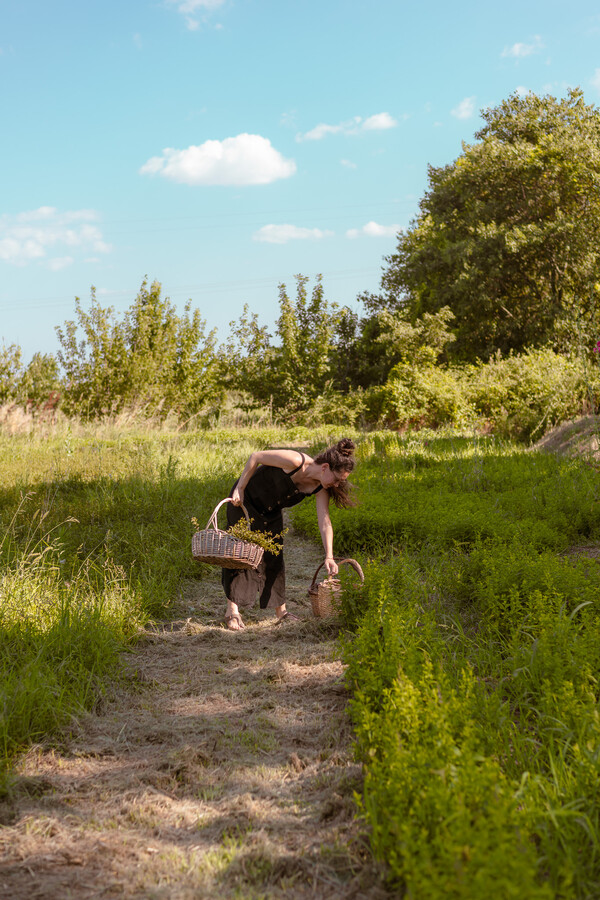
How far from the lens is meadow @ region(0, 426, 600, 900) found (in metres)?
2.11

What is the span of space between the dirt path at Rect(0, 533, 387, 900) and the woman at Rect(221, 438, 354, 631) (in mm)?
814

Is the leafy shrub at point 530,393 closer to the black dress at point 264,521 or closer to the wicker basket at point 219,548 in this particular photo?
the black dress at point 264,521

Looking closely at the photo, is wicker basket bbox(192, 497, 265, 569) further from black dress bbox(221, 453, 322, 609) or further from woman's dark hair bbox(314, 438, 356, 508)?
woman's dark hair bbox(314, 438, 356, 508)

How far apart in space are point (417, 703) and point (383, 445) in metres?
10.0

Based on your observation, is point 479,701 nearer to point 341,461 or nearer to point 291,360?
point 341,461

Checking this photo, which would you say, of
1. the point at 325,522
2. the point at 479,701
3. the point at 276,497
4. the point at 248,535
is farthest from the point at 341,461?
the point at 479,701

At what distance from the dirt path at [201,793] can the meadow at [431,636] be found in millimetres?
170

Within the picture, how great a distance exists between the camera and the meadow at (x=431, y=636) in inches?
83.1

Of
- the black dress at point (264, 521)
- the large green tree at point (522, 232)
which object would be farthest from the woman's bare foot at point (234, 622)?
the large green tree at point (522, 232)

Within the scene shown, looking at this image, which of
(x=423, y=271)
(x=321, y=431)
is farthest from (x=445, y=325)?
(x=321, y=431)

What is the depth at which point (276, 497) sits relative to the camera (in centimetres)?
544

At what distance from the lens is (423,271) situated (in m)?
27.8

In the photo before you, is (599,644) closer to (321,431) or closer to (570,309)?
(321,431)

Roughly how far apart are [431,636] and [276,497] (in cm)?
197
